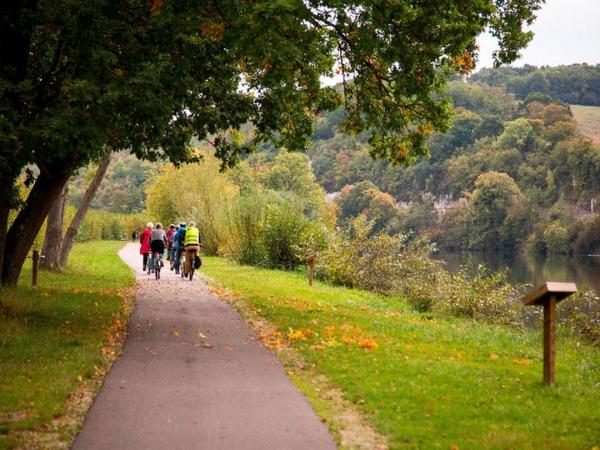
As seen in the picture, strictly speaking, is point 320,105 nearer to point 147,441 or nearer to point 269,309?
point 269,309

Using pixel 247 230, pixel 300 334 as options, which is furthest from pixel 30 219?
pixel 247 230

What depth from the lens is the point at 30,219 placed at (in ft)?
53.9

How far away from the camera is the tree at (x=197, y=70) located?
36.8 feet

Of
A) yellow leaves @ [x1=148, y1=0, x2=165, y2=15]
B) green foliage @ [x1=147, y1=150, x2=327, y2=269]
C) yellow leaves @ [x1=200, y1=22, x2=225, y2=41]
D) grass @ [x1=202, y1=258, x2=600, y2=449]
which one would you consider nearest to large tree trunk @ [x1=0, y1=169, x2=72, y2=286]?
grass @ [x1=202, y1=258, x2=600, y2=449]

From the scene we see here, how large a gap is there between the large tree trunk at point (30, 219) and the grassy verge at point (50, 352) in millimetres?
532

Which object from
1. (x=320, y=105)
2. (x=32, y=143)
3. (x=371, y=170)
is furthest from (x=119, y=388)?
(x=371, y=170)

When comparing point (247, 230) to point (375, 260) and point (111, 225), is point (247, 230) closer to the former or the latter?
point (375, 260)

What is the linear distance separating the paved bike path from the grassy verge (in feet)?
1.05

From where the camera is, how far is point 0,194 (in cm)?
1314

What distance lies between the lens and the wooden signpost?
Result: 9.27 meters

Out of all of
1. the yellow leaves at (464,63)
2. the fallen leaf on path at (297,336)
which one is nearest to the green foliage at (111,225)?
the yellow leaves at (464,63)

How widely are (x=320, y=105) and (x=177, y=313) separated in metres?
5.78

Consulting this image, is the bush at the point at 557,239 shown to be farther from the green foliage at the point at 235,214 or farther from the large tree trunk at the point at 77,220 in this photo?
the large tree trunk at the point at 77,220

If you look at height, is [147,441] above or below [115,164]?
below
